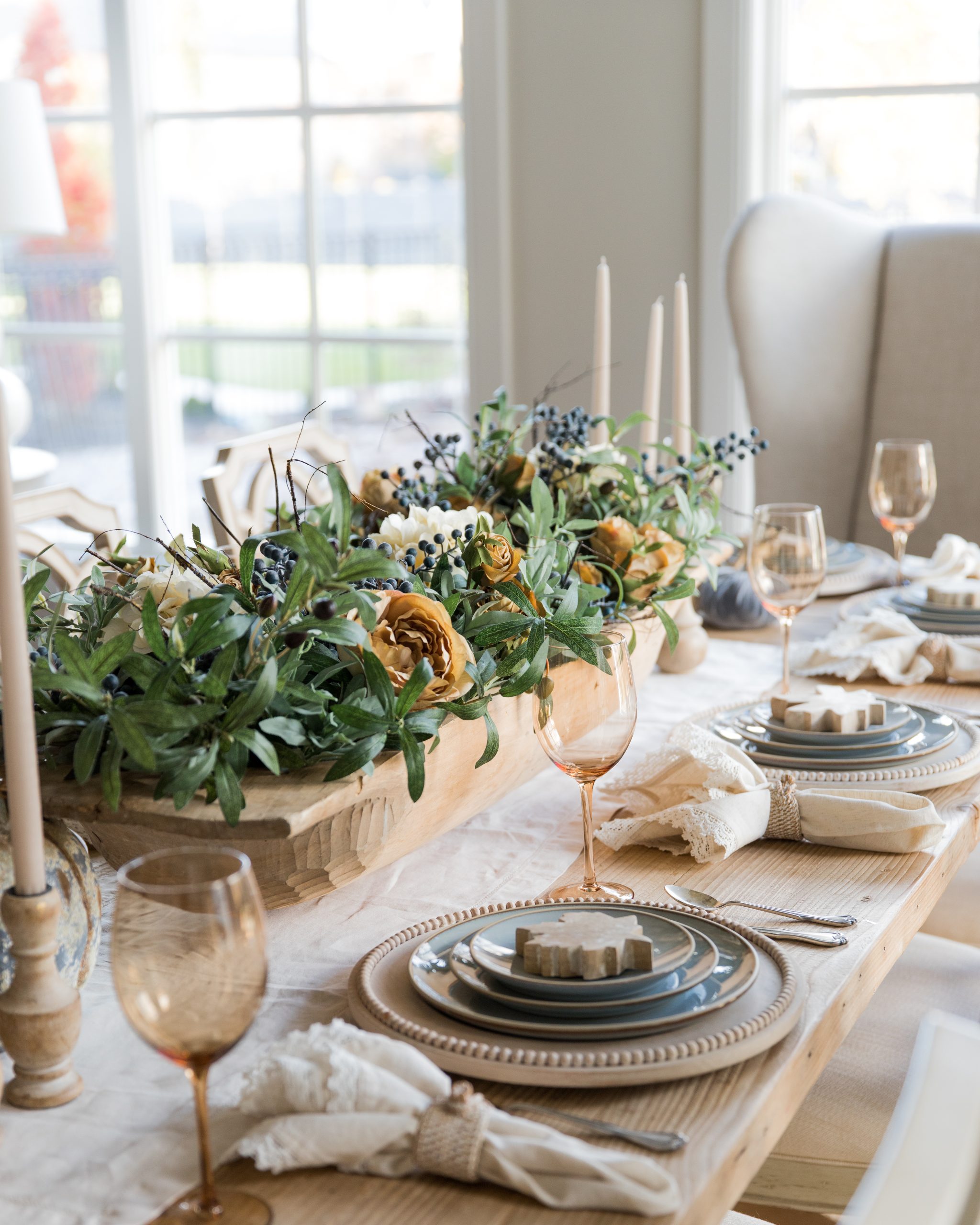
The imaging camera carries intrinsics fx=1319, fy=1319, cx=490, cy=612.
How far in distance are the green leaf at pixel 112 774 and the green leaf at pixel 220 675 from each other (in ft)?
0.19

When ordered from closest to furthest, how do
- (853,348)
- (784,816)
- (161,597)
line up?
1. (161,597)
2. (784,816)
3. (853,348)

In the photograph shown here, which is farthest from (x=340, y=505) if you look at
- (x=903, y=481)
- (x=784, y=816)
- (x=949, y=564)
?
(x=949, y=564)

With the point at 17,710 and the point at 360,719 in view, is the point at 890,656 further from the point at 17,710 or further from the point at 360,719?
the point at 17,710

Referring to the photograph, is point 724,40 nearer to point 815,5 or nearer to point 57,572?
point 815,5

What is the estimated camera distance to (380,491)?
56.2 inches

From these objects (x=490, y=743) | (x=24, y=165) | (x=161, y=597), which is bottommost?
(x=490, y=743)

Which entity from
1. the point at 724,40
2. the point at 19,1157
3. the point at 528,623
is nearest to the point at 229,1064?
the point at 19,1157

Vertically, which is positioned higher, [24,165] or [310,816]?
[24,165]

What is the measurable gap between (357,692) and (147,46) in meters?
3.17

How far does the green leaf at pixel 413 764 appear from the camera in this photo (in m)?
0.81

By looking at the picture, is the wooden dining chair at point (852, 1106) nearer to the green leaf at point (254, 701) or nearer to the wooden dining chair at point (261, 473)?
the green leaf at point (254, 701)

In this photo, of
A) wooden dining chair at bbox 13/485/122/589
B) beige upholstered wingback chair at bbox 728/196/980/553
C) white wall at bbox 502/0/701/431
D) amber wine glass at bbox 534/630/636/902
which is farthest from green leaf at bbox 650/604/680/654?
white wall at bbox 502/0/701/431

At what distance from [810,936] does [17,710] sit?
1.63 feet

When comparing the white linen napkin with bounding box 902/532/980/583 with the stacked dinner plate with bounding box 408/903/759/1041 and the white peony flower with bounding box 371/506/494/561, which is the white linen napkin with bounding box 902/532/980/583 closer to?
the white peony flower with bounding box 371/506/494/561
